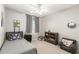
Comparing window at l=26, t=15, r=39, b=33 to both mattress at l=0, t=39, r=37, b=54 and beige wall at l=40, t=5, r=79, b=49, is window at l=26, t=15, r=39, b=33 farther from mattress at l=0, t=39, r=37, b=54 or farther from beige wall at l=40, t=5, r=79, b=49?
beige wall at l=40, t=5, r=79, b=49

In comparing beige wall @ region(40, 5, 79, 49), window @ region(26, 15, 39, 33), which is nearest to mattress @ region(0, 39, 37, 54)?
window @ region(26, 15, 39, 33)

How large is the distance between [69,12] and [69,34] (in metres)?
0.78

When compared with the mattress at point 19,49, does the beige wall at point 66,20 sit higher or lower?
higher

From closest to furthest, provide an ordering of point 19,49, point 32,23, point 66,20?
point 19,49 → point 32,23 → point 66,20

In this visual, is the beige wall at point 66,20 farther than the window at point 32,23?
Yes

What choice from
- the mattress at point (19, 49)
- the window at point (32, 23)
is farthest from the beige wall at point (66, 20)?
the mattress at point (19, 49)

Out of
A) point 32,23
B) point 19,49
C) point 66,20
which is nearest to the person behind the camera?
point 19,49

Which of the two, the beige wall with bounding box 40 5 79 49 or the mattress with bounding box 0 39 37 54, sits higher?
the beige wall with bounding box 40 5 79 49

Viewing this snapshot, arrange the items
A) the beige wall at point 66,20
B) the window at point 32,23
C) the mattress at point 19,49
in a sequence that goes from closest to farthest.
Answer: the mattress at point 19,49
the window at point 32,23
the beige wall at point 66,20

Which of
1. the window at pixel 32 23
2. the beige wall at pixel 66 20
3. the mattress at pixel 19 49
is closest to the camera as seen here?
the mattress at pixel 19 49

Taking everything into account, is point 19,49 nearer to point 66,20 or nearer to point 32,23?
point 32,23

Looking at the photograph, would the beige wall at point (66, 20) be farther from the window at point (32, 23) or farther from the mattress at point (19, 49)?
the mattress at point (19, 49)

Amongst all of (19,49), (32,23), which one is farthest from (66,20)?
(19,49)
